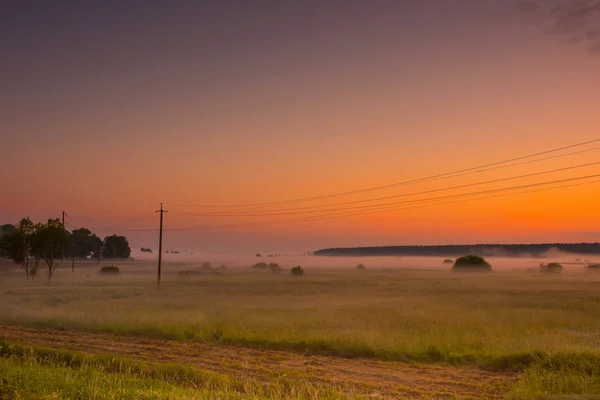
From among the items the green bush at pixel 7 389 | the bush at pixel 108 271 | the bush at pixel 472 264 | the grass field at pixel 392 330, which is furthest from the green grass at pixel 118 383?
the bush at pixel 472 264

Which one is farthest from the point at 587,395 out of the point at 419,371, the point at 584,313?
the point at 584,313

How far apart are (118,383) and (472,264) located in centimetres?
14485

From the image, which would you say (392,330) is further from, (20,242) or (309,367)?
(20,242)

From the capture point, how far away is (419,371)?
2252 centimetres

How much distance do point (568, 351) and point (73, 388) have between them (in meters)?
20.1

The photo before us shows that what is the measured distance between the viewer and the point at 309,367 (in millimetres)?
23109

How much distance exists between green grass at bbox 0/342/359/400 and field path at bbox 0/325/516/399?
6.16ft

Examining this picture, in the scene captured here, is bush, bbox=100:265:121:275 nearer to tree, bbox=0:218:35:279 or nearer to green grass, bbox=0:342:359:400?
tree, bbox=0:218:35:279

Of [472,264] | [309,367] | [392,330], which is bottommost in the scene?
[309,367]

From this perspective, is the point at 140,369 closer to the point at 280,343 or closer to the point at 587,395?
the point at 280,343

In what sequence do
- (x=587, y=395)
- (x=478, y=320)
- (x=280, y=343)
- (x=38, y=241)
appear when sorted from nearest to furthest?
1. (x=587, y=395)
2. (x=280, y=343)
3. (x=478, y=320)
4. (x=38, y=241)

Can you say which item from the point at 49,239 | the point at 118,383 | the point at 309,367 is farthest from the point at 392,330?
the point at 49,239

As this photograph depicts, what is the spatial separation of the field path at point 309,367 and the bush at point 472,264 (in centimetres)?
13008

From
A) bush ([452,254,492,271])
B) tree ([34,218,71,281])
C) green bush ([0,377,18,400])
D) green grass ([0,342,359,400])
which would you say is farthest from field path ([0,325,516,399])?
bush ([452,254,492,271])
